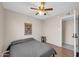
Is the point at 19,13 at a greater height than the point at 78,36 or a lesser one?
greater

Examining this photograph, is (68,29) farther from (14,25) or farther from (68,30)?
(14,25)

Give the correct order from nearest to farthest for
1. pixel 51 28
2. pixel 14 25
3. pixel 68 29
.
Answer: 1. pixel 14 25
2. pixel 51 28
3. pixel 68 29

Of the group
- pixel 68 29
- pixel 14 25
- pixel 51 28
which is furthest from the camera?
pixel 68 29

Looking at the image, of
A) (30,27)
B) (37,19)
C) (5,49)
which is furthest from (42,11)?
(5,49)

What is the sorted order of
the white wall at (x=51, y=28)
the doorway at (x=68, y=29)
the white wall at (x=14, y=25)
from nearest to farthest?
the white wall at (x=14, y=25), the white wall at (x=51, y=28), the doorway at (x=68, y=29)

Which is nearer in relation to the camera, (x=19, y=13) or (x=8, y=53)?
(x=8, y=53)

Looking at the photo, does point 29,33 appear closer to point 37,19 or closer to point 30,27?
point 30,27

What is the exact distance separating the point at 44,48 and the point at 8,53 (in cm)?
110

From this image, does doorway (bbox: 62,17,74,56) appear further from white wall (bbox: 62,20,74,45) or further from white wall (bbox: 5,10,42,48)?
white wall (bbox: 5,10,42,48)

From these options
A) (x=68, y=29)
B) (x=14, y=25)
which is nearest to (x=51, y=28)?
(x=14, y=25)

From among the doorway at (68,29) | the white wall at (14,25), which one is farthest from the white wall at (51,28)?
the doorway at (68,29)

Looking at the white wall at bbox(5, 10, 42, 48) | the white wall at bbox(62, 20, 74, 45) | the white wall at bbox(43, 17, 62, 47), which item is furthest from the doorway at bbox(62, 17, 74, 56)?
the white wall at bbox(5, 10, 42, 48)

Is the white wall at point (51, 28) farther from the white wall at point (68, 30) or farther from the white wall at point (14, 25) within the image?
the white wall at point (68, 30)

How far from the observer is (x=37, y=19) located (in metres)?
1.81
